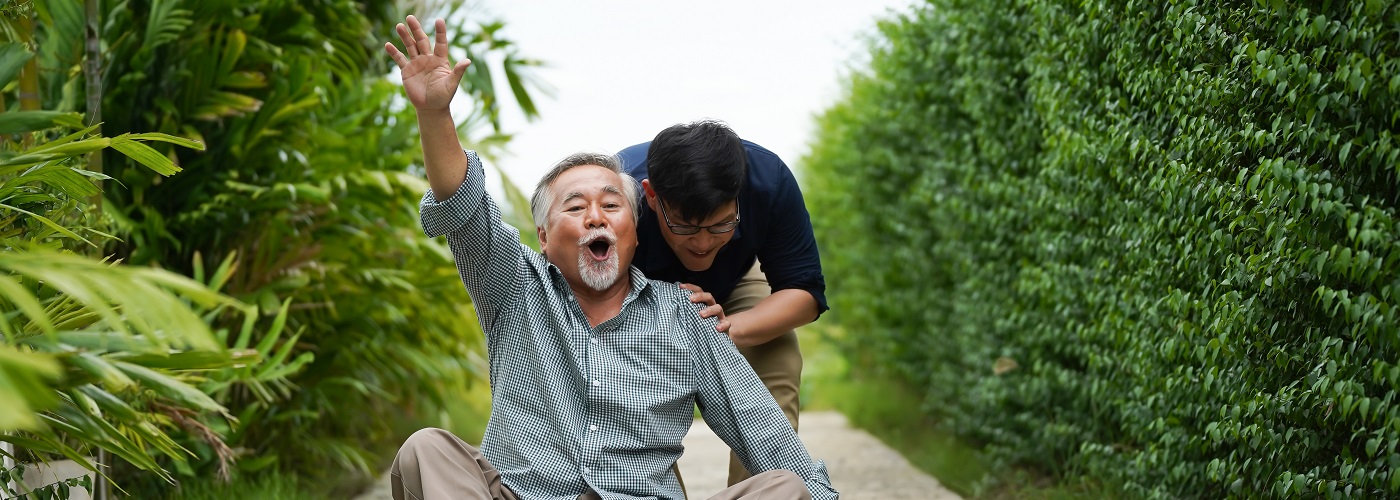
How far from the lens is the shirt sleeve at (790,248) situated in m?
3.17

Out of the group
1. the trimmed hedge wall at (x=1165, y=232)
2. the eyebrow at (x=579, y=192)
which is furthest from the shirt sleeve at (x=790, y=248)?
the trimmed hedge wall at (x=1165, y=232)

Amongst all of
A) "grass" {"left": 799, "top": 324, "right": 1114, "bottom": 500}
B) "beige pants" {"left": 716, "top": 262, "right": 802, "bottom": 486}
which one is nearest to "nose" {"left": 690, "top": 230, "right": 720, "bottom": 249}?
"beige pants" {"left": 716, "top": 262, "right": 802, "bottom": 486}

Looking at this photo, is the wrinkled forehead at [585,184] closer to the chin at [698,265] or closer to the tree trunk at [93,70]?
the chin at [698,265]

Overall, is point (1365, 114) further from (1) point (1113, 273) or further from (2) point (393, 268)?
(2) point (393, 268)

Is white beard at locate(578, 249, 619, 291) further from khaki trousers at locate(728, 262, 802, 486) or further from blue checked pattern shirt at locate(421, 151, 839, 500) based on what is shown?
khaki trousers at locate(728, 262, 802, 486)

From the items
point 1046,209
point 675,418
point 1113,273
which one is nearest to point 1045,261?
point 1046,209

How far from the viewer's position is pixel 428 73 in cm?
239

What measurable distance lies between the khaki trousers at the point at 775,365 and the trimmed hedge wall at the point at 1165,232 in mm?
1012

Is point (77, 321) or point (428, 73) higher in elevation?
point (428, 73)

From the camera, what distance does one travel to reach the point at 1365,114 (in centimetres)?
227

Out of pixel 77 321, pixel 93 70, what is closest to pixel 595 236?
pixel 77 321

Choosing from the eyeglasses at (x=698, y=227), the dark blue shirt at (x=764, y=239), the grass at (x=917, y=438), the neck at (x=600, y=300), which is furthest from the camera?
the grass at (x=917, y=438)

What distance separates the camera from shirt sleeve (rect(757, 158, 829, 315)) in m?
3.17

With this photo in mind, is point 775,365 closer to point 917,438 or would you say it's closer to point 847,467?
point 847,467
